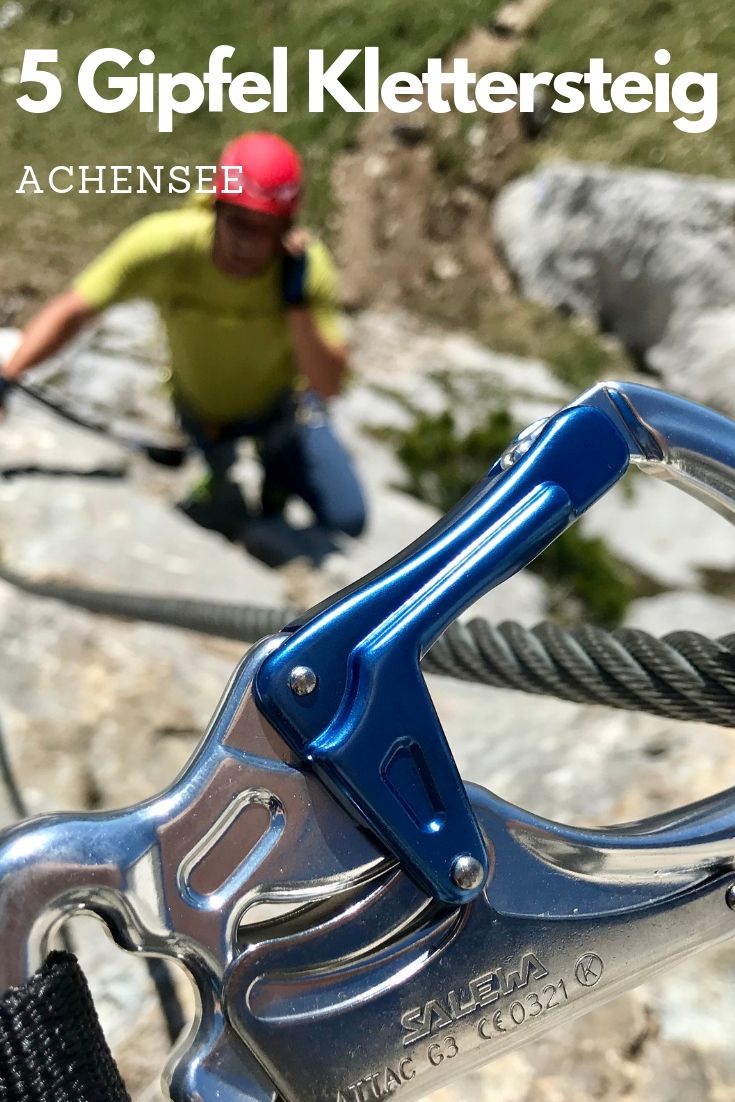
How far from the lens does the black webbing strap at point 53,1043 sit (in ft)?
1.28

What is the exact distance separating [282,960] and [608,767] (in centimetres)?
94

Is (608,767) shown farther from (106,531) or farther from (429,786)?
(106,531)

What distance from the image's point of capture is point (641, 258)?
6488 mm

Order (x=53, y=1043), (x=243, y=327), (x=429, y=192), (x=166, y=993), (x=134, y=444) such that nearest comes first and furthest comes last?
(x=53, y=1043) → (x=166, y=993) → (x=243, y=327) → (x=134, y=444) → (x=429, y=192)

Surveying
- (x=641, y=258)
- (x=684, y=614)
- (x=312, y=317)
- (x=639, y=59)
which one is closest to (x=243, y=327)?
(x=312, y=317)

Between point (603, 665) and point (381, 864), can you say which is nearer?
point (381, 864)

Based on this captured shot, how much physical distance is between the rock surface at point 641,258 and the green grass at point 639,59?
0.78 feet

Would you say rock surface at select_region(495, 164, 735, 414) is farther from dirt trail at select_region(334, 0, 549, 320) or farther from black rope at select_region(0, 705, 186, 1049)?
black rope at select_region(0, 705, 186, 1049)

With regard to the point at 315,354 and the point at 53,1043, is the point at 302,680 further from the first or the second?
the point at 315,354

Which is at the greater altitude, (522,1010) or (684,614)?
(522,1010)

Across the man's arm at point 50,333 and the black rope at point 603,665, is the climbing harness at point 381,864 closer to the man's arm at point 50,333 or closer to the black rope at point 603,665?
the black rope at point 603,665

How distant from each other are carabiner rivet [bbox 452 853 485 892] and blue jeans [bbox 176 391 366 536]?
3.02 m

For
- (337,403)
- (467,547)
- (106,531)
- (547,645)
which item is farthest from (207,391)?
(467,547)

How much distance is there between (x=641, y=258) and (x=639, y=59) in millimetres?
2012
